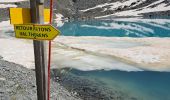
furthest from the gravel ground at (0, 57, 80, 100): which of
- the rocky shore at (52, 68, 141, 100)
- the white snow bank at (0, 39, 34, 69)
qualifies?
the white snow bank at (0, 39, 34, 69)

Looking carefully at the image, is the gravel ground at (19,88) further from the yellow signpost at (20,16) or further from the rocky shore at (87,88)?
the yellow signpost at (20,16)

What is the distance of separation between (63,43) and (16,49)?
325 inches

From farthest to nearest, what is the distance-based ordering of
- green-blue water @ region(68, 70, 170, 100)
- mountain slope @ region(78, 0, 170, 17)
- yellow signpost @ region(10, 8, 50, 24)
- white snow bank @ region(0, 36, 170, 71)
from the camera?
mountain slope @ region(78, 0, 170, 17) < white snow bank @ region(0, 36, 170, 71) < green-blue water @ region(68, 70, 170, 100) < yellow signpost @ region(10, 8, 50, 24)

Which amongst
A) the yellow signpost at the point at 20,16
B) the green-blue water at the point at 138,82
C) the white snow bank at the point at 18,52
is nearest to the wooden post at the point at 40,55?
the yellow signpost at the point at 20,16

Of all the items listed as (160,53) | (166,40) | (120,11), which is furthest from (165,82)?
(120,11)

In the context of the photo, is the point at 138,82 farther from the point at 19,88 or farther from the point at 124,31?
the point at 124,31

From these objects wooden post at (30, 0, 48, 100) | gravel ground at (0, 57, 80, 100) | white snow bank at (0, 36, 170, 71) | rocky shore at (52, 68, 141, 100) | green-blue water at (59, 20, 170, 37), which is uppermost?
wooden post at (30, 0, 48, 100)

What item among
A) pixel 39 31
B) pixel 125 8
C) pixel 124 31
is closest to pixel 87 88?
pixel 39 31

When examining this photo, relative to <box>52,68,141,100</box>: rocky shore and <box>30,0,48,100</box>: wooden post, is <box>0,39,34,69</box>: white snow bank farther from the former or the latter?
<box>30,0,48,100</box>: wooden post

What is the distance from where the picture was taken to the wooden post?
915 cm

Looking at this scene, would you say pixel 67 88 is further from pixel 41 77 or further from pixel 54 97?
pixel 41 77

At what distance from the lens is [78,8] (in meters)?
133

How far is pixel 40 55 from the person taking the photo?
370 inches

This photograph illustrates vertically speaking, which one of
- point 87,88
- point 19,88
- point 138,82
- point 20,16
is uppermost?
point 20,16
